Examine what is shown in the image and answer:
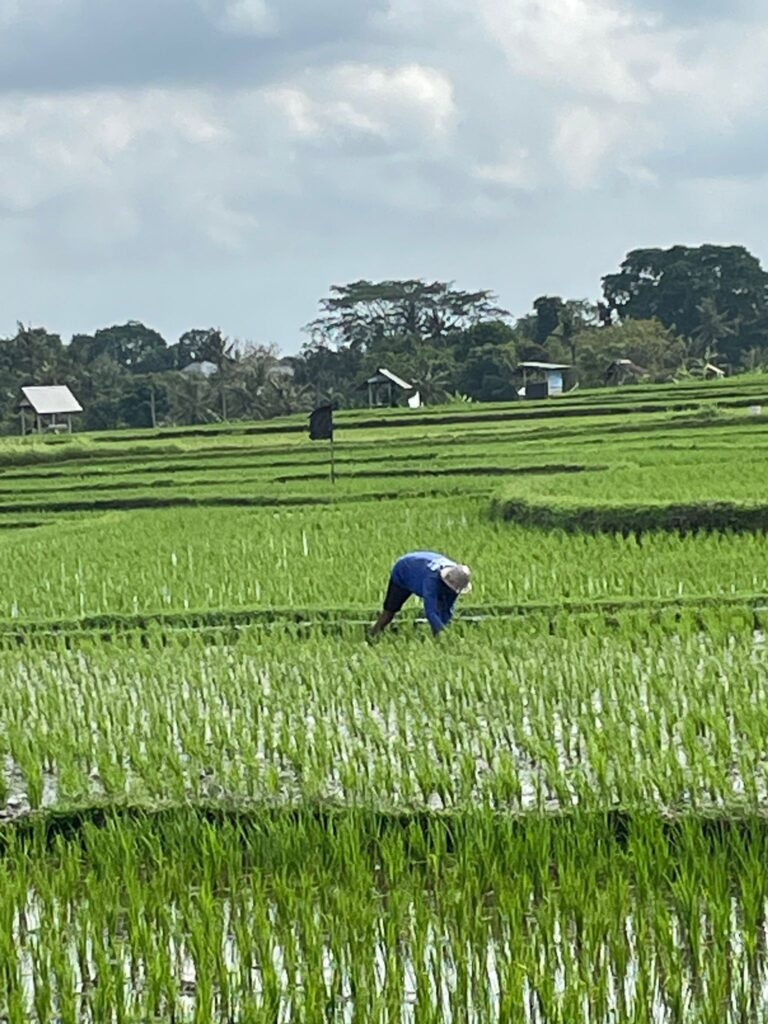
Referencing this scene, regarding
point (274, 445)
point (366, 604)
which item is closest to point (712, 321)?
point (274, 445)

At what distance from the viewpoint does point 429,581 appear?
23.3ft

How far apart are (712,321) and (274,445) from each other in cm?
3108

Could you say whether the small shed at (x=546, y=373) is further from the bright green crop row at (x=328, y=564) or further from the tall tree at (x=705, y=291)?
the bright green crop row at (x=328, y=564)

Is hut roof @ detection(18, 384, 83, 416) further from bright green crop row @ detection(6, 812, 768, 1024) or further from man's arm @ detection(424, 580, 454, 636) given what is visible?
bright green crop row @ detection(6, 812, 768, 1024)

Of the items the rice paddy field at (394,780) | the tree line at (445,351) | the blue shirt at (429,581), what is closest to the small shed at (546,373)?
the tree line at (445,351)

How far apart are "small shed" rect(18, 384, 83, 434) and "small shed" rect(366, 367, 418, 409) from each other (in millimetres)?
7960

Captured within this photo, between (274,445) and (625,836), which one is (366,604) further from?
(274,445)

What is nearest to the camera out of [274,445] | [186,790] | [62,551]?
[186,790]

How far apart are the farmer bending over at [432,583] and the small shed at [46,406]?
36133 millimetres

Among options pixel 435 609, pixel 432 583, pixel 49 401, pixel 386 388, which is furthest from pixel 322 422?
pixel 386 388

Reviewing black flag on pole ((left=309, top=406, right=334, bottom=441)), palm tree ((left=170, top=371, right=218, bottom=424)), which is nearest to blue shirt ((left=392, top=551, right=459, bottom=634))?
black flag on pole ((left=309, top=406, right=334, bottom=441))

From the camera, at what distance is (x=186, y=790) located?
5.00 meters

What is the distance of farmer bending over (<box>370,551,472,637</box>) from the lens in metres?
6.86

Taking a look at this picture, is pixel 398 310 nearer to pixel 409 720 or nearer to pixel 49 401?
pixel 49 401
